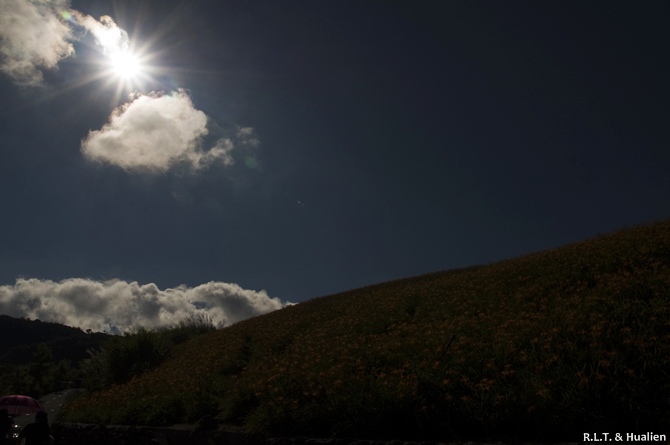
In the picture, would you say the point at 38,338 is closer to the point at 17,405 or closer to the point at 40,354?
the point at 40,354

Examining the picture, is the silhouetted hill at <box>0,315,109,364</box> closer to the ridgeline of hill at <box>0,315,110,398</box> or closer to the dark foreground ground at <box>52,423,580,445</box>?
the ridgeline of hill at <box>0,315,110,398</box>

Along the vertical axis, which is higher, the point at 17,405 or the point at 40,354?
the point at 40,354

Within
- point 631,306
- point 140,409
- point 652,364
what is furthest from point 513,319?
point 140,409

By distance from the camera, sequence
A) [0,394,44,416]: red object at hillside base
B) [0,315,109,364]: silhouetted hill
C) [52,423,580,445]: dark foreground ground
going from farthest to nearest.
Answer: [0,315,109,364]: silhouetted hill → [0,394,44,416]: red object at hillside base → [52,423,580,445]: dark foreground ground

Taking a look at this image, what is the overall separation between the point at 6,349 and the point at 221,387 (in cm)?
13102

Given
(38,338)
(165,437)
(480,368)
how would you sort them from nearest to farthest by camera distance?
(480,368) → (165,437) → (38,338)

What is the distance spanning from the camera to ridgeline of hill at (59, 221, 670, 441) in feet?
23.6

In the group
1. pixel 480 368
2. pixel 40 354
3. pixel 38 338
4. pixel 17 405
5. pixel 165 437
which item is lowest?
pixel 165 437

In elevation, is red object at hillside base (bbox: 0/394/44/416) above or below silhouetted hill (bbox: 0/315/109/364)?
below

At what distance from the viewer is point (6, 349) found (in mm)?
117062

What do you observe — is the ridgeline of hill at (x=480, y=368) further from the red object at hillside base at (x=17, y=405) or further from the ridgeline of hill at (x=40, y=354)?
the ridgeline of hill at (x=40, y=354)

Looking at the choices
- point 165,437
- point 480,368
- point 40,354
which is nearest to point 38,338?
point 40,354

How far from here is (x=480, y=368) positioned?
8.99 m

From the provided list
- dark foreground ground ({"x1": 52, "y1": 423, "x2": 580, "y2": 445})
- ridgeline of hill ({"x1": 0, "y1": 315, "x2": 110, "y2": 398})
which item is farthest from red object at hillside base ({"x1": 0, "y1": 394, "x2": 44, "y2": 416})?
ridgeline of hill ({"x1": 0, "y1": 315, "x2": 110, "y2": 398})
